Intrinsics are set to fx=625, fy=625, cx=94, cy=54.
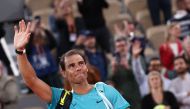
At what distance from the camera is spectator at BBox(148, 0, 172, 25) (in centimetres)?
1051

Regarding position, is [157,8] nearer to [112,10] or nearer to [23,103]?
[112,10]

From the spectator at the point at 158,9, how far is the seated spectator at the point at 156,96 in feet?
10.0

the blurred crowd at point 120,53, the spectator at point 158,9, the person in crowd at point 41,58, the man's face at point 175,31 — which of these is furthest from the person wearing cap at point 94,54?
the spectator at point 158,9

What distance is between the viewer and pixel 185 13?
10.0 metres

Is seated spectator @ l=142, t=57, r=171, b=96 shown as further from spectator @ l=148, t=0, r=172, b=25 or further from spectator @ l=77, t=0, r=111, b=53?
spectator @ l=148, t=0, r=172, b=25

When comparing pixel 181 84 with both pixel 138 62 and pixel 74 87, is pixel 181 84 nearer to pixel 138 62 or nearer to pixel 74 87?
pixel 138 62

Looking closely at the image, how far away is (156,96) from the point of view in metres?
7.56

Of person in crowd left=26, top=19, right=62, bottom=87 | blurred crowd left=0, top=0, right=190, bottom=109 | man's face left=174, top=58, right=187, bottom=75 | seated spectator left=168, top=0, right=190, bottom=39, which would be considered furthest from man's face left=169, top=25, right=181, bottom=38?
person in crowd left=26, top=19, right=62, bottom=87

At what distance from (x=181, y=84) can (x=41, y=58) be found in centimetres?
189

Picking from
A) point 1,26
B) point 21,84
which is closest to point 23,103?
point 21,84

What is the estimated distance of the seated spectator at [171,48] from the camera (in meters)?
8.75

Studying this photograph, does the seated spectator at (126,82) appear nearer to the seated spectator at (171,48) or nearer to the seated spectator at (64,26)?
the seated spectator at (171,48)

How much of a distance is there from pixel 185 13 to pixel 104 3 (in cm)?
135

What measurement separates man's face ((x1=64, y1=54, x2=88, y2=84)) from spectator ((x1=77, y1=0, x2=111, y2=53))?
5.29 m
